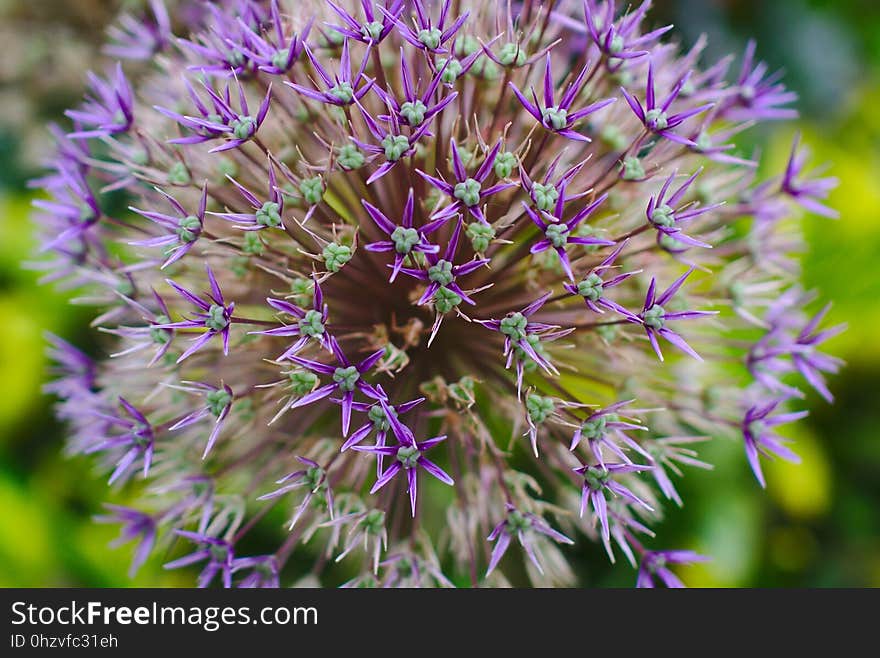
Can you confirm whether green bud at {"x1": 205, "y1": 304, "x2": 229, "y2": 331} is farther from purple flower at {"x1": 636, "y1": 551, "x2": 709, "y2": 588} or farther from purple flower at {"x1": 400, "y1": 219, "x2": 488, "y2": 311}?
purple flower at {"x1": 636, "y1": 551, "x2": 709, "y2": 588}

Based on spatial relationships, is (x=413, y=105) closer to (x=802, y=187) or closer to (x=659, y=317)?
(x=659, y=317)

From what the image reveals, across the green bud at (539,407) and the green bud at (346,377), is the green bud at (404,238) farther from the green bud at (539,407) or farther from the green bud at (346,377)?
the green bud at (539,407)

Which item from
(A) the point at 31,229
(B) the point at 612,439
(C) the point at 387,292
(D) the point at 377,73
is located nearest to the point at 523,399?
(B) the point at 612,439

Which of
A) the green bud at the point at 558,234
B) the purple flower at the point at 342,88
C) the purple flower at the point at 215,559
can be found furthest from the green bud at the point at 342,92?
the purple flower at the point at 215,559

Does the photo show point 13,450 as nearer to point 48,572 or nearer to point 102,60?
point 48,572

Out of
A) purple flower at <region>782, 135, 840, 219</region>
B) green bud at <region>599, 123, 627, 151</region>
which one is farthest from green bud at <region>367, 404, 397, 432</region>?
purple flower at <region>782, 135, 840, 219</region>
